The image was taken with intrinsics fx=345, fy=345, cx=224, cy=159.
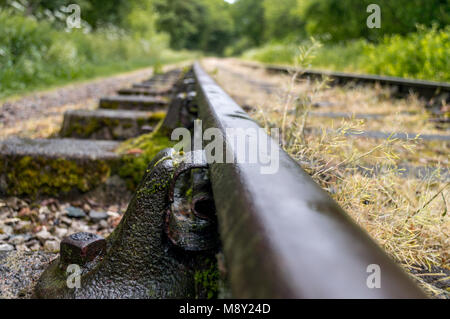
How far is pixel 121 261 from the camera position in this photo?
930 millimetres

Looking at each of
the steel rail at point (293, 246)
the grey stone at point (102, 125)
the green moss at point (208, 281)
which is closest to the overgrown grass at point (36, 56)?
the grey stone at point (102, 125)

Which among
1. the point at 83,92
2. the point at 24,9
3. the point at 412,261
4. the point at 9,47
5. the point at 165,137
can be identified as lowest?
the point at 412,261

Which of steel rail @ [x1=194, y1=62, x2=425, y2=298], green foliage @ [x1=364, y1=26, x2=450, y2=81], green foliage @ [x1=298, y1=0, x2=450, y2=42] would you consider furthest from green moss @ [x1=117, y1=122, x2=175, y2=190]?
green foliage @ [x1=298, y1=0, x2=450, y2=42]

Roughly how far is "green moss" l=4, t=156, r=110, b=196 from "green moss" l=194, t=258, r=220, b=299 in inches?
55.8

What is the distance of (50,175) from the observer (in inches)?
78.6

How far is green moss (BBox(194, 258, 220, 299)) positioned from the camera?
754 millimetres

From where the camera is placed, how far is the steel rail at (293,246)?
43 cm

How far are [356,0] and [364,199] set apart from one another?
19.1 meters

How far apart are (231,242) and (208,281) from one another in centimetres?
29

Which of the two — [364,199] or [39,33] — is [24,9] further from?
[364,199]

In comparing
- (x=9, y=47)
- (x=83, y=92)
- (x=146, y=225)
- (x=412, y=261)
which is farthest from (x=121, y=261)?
(x=9, y=47)

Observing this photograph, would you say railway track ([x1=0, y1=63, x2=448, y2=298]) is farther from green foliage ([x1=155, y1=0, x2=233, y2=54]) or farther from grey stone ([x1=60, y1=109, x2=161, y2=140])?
green foliage ([x1=155, y1=0, x2=233, y2=54])

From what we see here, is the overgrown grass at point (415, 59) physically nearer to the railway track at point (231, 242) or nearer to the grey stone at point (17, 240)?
the grey stone at point (17, 240)
